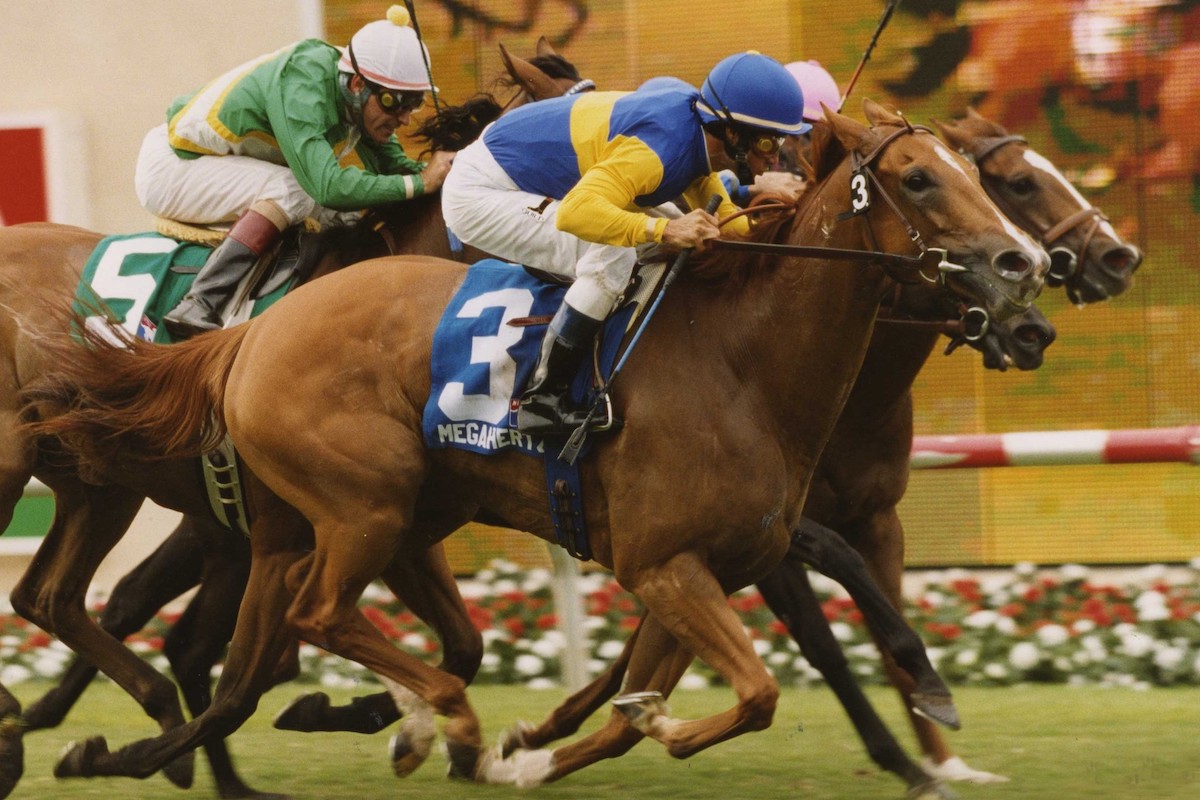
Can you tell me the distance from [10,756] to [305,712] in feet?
2.52

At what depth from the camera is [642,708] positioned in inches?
164

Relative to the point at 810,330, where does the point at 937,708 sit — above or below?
below

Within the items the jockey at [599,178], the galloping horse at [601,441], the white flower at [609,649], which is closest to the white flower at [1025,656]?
the white flower at [609,649]

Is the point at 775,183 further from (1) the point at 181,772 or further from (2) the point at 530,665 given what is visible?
(2) the point at 530,665

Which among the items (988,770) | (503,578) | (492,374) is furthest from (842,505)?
(503,578)

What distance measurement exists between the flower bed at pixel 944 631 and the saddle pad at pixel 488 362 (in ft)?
6.90

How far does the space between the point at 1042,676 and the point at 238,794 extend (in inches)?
121

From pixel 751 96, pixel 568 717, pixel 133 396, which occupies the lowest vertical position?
pixel 568 717

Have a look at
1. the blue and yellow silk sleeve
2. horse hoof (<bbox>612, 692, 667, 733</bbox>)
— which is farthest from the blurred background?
the blue and yellow silk sleeve

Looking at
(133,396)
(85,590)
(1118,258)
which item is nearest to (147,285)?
(133,396)

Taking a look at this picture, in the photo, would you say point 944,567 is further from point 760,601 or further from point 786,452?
point 786,452

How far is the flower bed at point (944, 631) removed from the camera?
252 inches

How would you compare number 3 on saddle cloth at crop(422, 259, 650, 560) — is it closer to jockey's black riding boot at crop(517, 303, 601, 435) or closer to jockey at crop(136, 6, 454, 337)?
jockey's black riding boot at crop(517, 303, 601, 435)

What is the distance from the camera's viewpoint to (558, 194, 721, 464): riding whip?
4.07 metres
